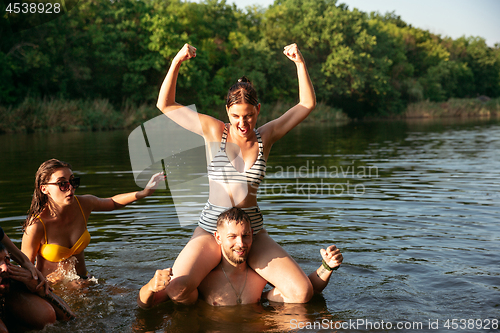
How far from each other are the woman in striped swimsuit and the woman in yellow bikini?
836 mm

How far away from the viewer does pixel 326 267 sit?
489cm

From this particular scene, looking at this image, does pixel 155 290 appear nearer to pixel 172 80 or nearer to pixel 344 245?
pixel 172 80

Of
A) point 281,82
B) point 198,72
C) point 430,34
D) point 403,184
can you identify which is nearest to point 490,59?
point 430,34

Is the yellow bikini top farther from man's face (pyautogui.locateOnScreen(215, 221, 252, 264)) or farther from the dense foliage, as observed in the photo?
the dense foliage

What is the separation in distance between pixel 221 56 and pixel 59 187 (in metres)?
46.5

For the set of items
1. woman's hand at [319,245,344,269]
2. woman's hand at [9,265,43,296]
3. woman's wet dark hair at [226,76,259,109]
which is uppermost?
woman's wet dark hair at [226,76,259,109]

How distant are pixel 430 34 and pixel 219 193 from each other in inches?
3400

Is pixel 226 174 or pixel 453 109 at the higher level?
pixel 453 109

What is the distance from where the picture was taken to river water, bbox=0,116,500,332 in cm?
441

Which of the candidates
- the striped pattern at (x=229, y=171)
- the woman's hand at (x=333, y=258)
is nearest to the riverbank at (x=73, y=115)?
the striped pattern at (x=229, y=171)

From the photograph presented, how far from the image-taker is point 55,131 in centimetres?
3183

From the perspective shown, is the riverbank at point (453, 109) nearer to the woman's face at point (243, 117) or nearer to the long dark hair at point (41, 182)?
the woman's face at point (243, 117)

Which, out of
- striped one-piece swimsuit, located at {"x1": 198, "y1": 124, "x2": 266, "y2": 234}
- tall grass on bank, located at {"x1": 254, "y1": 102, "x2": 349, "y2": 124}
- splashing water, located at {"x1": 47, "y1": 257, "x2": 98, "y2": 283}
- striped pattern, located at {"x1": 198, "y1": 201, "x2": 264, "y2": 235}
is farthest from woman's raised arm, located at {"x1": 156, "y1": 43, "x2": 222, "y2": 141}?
tall grass on bank, located at {"x1": 254, "y1": 102, "x2": 349, "y2": 124}

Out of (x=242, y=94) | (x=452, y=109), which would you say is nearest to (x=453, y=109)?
(x=452, y=109)
